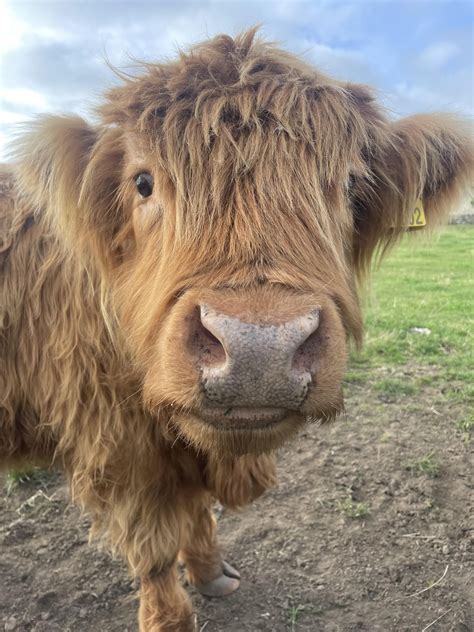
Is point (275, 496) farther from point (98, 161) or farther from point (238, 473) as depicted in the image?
point (98, 161)

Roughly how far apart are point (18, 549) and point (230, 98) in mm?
2654

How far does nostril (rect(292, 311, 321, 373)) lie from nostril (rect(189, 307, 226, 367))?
0.59 ft

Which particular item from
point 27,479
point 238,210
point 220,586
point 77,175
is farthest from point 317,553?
point 77,175

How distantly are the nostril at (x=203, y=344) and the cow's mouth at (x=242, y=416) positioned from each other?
0.42 ft

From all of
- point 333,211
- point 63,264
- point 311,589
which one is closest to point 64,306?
point 63,264

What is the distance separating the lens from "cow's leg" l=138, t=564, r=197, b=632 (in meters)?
2.43

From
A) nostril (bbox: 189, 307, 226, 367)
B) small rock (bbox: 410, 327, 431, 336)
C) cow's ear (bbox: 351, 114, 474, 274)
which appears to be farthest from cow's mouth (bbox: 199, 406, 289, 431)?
small rock (bbox: 410, 327, 431, 336)

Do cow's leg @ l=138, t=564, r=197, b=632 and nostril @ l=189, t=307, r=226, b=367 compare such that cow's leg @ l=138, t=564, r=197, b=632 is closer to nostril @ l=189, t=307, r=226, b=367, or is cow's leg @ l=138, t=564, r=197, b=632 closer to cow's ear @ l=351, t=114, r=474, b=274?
nostril @ l=189, t=307, r=226, b=367

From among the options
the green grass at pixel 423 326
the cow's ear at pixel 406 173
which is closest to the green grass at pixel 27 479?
the green grass at pixel 423 326

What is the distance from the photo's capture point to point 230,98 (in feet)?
5.65

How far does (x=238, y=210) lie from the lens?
1.53 meters

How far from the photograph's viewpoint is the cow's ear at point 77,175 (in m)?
2.02

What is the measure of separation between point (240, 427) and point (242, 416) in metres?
0.06

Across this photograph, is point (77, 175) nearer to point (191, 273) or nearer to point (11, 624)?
point (191, 273)
